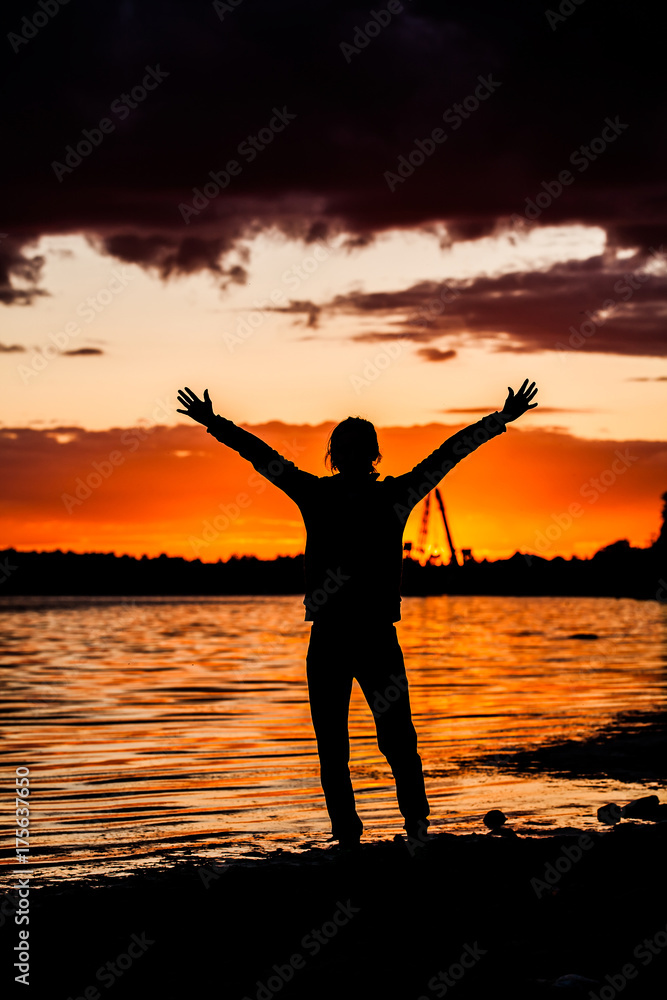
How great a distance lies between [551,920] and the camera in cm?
596

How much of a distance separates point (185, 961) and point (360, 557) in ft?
8.12

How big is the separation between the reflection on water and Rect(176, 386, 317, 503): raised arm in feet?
13.6

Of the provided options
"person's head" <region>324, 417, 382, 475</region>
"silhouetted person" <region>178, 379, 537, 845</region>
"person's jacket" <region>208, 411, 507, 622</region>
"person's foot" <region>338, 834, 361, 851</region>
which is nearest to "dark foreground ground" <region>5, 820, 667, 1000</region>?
"person's foot" <region>338, 834, 361, 851</region>

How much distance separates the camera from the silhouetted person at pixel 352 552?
6.31 m

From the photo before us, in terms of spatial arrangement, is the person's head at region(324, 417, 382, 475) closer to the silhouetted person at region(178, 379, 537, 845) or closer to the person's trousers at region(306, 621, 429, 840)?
the silhouetted person at region(178, 379, 537, 845)

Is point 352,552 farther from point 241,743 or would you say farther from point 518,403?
point 241,743

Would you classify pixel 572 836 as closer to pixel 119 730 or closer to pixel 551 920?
pixel 551 920

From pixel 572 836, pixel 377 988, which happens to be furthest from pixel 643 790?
pixel 377 988

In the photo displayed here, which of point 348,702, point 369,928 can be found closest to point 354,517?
point 348,702

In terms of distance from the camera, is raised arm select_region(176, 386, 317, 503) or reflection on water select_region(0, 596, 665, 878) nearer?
raised arm select_region(176, 386, 317, 503)

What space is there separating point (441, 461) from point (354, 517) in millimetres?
642

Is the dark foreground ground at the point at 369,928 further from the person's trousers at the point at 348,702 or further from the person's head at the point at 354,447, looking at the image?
the person's head at the point at 354,447

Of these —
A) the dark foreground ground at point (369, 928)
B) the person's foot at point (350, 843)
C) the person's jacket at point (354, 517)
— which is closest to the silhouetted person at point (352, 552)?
the person's jacket at point (354, 517)

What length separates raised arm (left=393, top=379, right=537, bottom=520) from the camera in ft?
20.7
